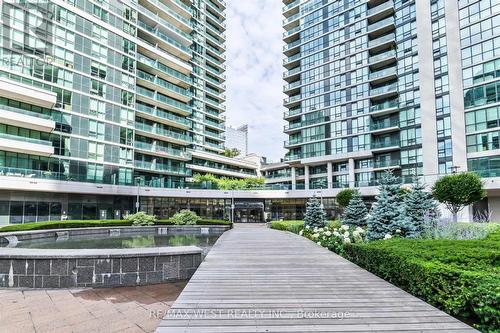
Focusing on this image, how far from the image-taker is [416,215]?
597 inches

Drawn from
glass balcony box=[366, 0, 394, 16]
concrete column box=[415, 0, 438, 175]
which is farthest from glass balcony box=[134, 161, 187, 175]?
glass balcony box=[366, 0, 394, 16]

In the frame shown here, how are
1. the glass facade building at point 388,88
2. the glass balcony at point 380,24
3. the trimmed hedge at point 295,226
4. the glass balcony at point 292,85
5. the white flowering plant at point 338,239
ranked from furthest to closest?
the glass balcony at point 292,85, the glass balcony at point 380,24, the glass facade building at point 388,88, the trimmed hedge at point 295,226, the white flowering plant at point 338,239

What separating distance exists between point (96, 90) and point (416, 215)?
38.9 m

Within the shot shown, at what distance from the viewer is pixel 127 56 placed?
44.0m

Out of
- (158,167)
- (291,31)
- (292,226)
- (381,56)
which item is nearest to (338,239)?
(292,226)

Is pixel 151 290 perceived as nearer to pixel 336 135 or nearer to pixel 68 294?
pixel 68 294

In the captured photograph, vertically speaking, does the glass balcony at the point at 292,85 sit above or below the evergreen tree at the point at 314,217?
above

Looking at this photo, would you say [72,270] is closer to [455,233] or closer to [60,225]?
[455,233]

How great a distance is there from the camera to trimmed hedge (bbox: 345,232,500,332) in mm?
5254

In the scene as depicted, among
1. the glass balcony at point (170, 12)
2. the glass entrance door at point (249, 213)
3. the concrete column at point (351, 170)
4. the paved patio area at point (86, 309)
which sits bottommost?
the glass entrance door at point (249, 213)

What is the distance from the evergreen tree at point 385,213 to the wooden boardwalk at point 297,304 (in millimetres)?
5367

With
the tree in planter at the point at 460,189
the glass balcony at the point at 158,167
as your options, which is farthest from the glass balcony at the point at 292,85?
the tree in planter at the point at 460,189

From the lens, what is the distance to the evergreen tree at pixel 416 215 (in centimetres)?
1374

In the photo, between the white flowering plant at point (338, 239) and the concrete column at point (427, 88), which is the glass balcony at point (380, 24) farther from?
the white flowering plant at point (338, 239)
